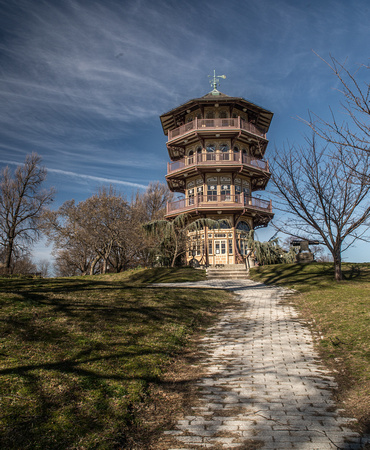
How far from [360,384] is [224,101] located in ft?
85.4

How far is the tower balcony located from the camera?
84.7 feet

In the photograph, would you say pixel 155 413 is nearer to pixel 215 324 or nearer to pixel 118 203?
pixel 215 324

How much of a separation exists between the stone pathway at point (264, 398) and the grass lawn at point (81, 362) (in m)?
0.66

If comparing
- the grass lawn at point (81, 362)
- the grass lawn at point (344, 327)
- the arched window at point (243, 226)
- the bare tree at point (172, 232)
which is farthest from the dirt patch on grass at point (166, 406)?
the arched window at point (243, 226)

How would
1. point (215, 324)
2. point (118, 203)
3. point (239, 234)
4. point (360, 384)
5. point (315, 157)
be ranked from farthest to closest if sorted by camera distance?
point (118, 203), point (239, 234), point (315, 157), point (215, 324), point (360, 384)

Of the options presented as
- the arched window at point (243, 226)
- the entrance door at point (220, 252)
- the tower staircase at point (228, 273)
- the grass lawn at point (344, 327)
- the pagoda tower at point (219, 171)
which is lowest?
the grass lawn at point (344, 327)

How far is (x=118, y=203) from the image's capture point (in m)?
32.1

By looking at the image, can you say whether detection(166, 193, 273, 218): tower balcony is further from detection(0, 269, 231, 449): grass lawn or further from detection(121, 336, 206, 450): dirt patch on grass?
detection(121, 336, 206, 450): dirt patch on grass

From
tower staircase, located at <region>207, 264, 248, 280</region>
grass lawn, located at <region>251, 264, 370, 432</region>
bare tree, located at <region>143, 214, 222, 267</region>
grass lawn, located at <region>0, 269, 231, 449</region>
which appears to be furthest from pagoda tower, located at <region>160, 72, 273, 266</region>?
grass lawn, located at <region>0, 269, 231, 449</region>

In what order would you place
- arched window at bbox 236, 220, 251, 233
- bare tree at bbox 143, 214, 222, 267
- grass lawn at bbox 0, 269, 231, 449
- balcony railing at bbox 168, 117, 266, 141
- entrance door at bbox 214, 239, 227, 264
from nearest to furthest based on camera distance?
grass lawn at bbox 0, 269, 231, 449 → bare tree at bbox 143, 214, 222, 267 → entrance door at bbox 214, 239, 227, 264 → balcony railing at bbox 168, 117, 266, 141 → arched window at bbox 236, 220, 251, 233

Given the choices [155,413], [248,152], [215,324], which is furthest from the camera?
[248,152]

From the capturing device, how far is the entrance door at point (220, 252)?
26181 millimetres

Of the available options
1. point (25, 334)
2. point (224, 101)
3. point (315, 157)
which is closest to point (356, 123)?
point (25, 334)

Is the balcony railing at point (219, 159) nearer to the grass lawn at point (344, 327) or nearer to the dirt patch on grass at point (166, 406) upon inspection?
the grass lawn at point (344, 327)
